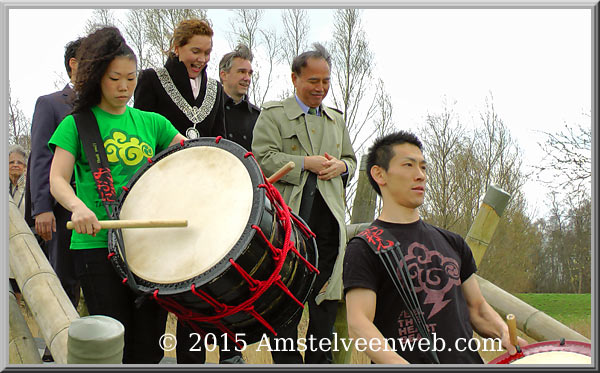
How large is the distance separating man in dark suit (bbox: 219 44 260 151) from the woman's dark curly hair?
1.38m

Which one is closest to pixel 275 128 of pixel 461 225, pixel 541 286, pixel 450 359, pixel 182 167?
pixel 182 167

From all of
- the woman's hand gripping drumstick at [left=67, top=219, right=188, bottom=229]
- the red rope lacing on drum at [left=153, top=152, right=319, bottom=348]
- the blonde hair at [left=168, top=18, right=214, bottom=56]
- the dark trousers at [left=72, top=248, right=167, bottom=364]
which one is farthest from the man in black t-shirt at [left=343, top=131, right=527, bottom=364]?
the blonde hair at [left=168, top=18, right=214, bottom=56]

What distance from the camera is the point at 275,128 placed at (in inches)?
132

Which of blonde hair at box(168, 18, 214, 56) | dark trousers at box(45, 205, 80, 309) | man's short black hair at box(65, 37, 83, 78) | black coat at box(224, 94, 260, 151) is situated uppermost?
blonde hair at box(168, 18, 214, 56)

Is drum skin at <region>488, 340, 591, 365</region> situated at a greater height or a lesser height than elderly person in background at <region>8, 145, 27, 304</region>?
lesser

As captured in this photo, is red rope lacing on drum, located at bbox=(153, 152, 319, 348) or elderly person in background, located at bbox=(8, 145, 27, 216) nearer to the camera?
red rope lacing on drum, located at bbox=(153, 152, 319, 348)

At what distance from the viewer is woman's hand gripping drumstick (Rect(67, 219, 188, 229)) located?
7.13ft

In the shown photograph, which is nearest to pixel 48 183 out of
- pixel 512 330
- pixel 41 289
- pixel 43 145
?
pixel 43 145

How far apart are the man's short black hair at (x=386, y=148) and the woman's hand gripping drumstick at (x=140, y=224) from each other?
74 cm

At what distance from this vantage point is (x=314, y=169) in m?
3.23

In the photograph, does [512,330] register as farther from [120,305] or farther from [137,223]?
[120,305]

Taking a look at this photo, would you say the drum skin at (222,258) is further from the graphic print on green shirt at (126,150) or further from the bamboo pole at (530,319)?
the bamboo pole at (530,319)

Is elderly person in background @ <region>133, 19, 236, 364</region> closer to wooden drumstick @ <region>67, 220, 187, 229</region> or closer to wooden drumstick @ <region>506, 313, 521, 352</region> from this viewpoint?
wooden drumstick @ <region>67, 220, 187, 229</region>

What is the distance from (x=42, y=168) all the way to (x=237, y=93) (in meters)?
1.28
